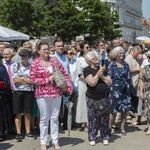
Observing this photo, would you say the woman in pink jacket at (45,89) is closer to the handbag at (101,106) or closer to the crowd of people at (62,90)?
the crowd of people at (62,90)

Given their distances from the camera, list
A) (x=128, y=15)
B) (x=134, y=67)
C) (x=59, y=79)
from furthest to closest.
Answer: (x=128, y=15)
(x=134, y=67)
(x=59, y=79)

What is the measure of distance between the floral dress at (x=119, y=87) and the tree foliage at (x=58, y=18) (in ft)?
100

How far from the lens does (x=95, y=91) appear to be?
25.2 ft

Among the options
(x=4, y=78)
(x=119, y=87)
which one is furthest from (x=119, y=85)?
(x=4, y=78)

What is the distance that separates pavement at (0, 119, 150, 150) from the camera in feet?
25.3

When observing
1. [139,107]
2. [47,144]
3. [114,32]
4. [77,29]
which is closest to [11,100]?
[47,144]

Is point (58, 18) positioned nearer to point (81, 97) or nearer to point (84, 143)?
point (81, 97)

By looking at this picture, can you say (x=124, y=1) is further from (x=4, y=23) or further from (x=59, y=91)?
(x=59, y=91)

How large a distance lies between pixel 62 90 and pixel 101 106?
0.82 metres

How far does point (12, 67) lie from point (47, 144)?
173 centimetres

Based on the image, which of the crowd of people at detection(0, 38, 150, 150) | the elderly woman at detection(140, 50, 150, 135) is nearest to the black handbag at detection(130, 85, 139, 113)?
the crowd of people at detection(0, 38, 150, 150)

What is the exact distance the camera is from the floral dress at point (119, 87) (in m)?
8.63

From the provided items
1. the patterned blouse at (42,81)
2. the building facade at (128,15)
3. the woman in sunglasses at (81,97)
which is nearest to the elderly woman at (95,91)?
the patterned blouse at (42,81)

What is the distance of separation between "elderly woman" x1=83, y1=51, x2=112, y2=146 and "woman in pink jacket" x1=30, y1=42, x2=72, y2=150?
0.48 m
